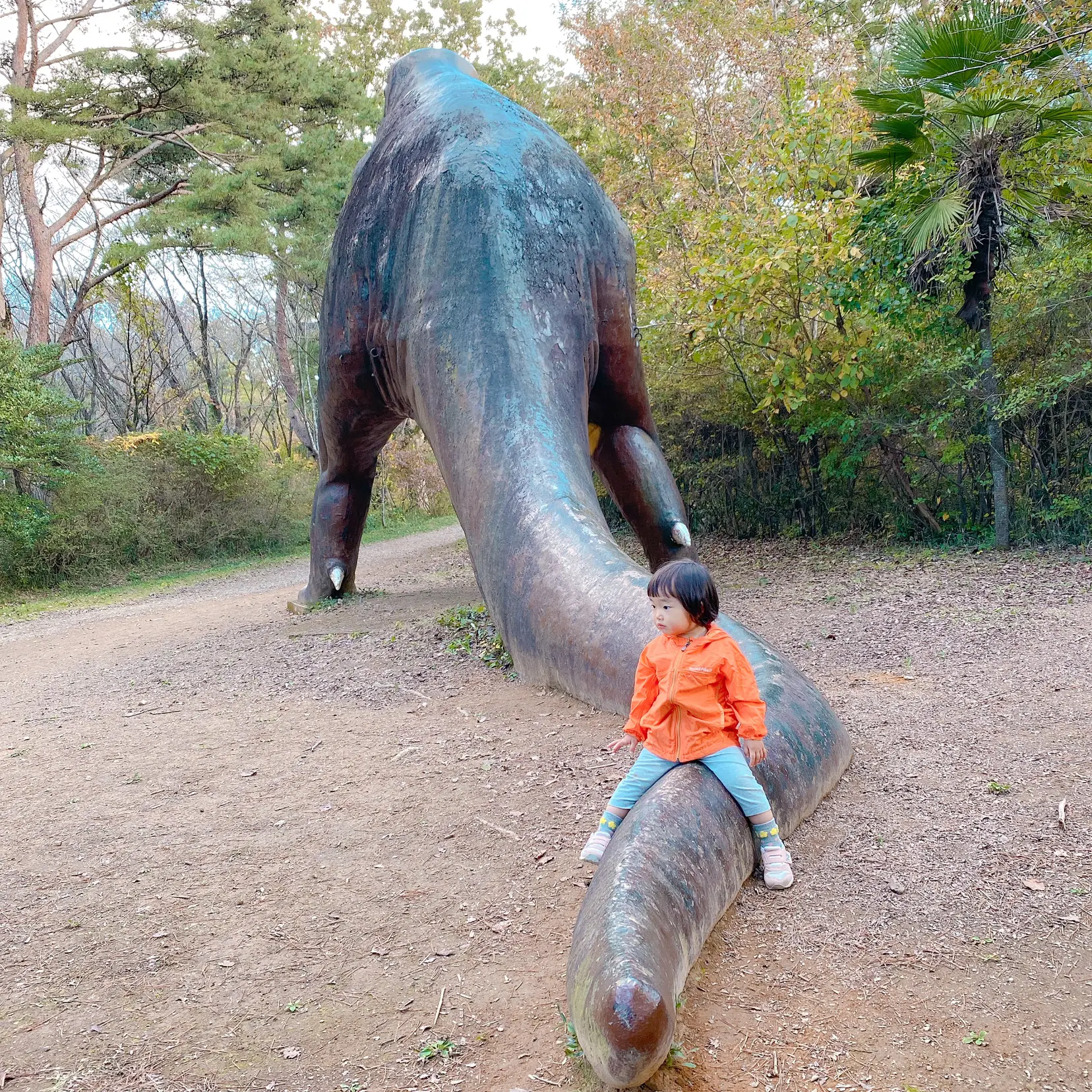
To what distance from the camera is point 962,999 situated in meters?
1.84

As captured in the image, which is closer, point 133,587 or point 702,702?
point 702,702

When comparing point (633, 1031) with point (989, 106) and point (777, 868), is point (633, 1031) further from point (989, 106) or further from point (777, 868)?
point (989, 106)

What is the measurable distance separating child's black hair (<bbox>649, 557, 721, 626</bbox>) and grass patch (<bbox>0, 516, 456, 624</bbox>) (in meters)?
6.53

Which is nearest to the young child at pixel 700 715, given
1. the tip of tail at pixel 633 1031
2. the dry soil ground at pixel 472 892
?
the dry soil ground at pixel 472 892

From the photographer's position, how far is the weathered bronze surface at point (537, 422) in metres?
2.08

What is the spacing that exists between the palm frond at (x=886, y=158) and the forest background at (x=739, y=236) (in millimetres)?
27

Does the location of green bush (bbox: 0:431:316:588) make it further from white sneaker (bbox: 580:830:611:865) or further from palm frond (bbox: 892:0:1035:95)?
white sneaker (bbox: 580:830:611:865)

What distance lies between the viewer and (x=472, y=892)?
2.43 meters

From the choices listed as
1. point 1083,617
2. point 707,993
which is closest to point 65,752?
point 707,993

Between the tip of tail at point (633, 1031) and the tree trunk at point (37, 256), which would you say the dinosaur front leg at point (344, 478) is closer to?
the tip of tail at point (633, 1031)

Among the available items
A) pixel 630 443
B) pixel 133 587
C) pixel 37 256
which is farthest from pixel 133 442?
pixel 630 443

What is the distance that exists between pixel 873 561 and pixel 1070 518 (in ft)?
5.51

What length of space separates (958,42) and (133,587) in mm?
11395

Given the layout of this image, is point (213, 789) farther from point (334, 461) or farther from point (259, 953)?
point (334, 461)
